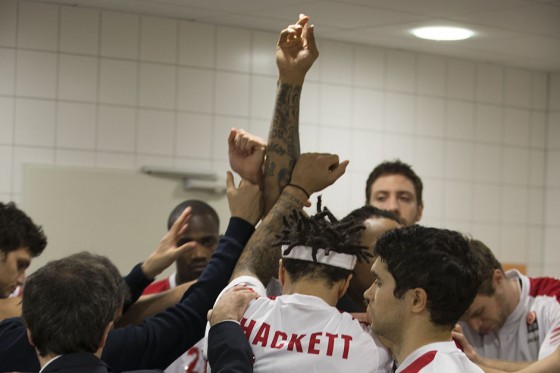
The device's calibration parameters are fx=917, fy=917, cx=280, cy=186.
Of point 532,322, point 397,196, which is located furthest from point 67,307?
point 397,196

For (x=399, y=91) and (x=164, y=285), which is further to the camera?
(x=399, y=91)

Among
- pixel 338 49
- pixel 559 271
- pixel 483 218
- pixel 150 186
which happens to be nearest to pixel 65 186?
pixel 150 186

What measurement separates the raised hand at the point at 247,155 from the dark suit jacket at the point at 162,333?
0.17 meters

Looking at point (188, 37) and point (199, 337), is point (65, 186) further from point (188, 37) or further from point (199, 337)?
point (199, 337)

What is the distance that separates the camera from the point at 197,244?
14.3 feet

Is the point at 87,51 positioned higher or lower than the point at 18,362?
higher

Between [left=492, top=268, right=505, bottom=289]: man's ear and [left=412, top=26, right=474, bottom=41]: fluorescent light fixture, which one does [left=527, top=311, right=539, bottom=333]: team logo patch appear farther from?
[left=412, top=26, right=474, bottom=41]: fluorescent light fixture

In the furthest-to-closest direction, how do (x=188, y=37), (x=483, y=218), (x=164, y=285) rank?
(x=483, y=218) < (x=188, y=37) < (x=164, y=285)

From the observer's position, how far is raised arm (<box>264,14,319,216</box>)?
8.86 ft

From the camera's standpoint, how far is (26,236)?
9.77ft

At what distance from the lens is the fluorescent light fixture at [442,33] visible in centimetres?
588

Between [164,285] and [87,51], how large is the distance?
5.84ft

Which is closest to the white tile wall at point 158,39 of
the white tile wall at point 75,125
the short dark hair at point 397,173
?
the white tile wall at point 75,125

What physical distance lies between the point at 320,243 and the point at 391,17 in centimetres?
355
